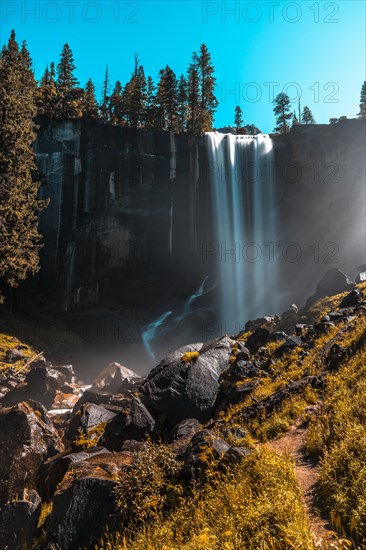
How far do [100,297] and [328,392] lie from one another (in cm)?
4017

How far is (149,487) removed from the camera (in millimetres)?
5566

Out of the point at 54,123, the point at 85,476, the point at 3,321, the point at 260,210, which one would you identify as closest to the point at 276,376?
the point at 85,476

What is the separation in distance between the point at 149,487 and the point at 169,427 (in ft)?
20.7

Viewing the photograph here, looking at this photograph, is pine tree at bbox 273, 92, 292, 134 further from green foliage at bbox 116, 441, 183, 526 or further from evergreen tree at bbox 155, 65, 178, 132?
green foliage at bbox 116, 441, 183, 526

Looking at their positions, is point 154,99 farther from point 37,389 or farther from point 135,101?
point 37,389

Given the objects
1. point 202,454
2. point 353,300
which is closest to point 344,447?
point 202,454

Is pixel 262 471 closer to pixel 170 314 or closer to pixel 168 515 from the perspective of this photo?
pixel 168 515

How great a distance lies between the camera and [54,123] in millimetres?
43125

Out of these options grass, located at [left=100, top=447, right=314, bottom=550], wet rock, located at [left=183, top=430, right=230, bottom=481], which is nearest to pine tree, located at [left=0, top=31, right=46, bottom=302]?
wet rock, located at [left=183, top=430, right=230, bottom=481]

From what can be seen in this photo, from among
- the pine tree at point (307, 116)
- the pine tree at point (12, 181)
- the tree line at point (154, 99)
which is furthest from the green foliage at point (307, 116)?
the pine tree at point (12, 181)

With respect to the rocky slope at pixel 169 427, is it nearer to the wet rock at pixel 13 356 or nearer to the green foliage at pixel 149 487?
the green foliage at pixel 149 487

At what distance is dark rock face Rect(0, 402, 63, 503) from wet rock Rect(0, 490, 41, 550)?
5.50ft

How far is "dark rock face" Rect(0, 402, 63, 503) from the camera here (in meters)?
10.5

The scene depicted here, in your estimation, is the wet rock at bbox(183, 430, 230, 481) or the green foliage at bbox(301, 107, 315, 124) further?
the green foliage at bbox(301, 107, 315, 124)
